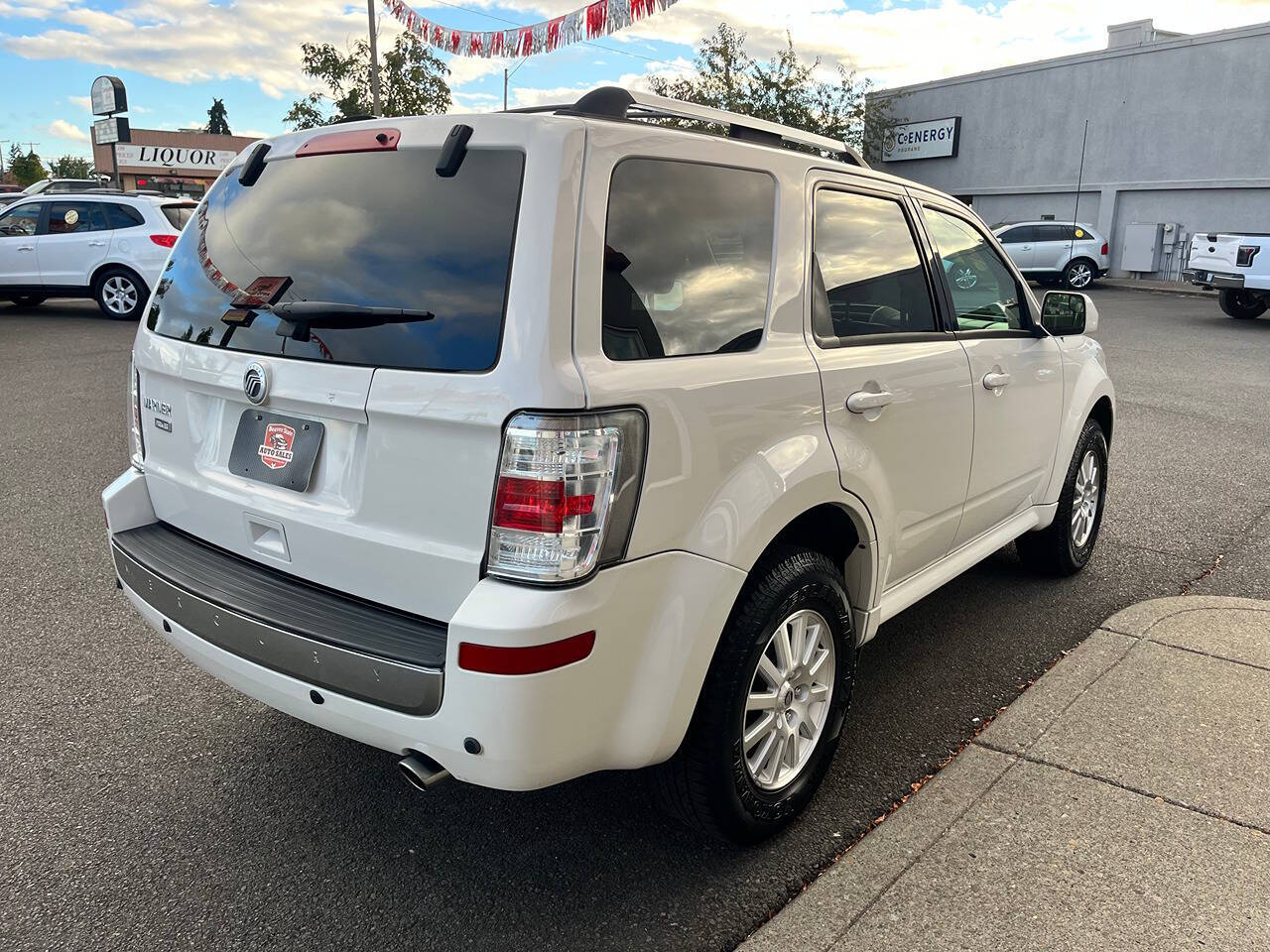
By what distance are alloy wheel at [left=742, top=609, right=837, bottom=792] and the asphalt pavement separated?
23 centimetres

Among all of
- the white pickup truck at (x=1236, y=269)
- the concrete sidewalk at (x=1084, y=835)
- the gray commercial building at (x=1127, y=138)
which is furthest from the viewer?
the gray commercial building at (x=1127, y=138)

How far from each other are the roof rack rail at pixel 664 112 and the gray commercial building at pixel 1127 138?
27561mm

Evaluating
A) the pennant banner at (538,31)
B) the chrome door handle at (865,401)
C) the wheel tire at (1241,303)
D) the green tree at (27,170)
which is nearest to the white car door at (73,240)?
the pennant banner at (538,31)

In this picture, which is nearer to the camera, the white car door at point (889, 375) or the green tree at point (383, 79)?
the white car door at point (889, 375)

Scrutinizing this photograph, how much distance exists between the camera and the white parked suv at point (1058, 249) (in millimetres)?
24516

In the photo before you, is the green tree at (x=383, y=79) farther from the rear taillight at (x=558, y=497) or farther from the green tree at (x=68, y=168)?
the green tree at (x=68, y=168)

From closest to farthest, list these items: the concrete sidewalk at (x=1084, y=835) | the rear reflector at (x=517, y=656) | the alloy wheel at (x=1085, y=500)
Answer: the rear reflector at (x=517, y=656) → the concrete sidewalk at (x=1084, y=835) → the alloy wheel at (x=1085, y=500)

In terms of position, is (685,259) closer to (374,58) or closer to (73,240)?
(73,240)

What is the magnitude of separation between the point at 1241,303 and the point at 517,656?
752 inches

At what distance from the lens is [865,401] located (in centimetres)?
292

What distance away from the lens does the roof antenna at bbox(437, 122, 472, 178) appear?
7.62ft

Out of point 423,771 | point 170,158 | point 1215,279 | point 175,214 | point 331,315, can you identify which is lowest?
point 423,771

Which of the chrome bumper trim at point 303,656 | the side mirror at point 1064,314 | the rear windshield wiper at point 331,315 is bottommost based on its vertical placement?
the chrome bumper trim at point 303,656

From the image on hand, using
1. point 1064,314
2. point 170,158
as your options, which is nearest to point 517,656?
point 1064,314
